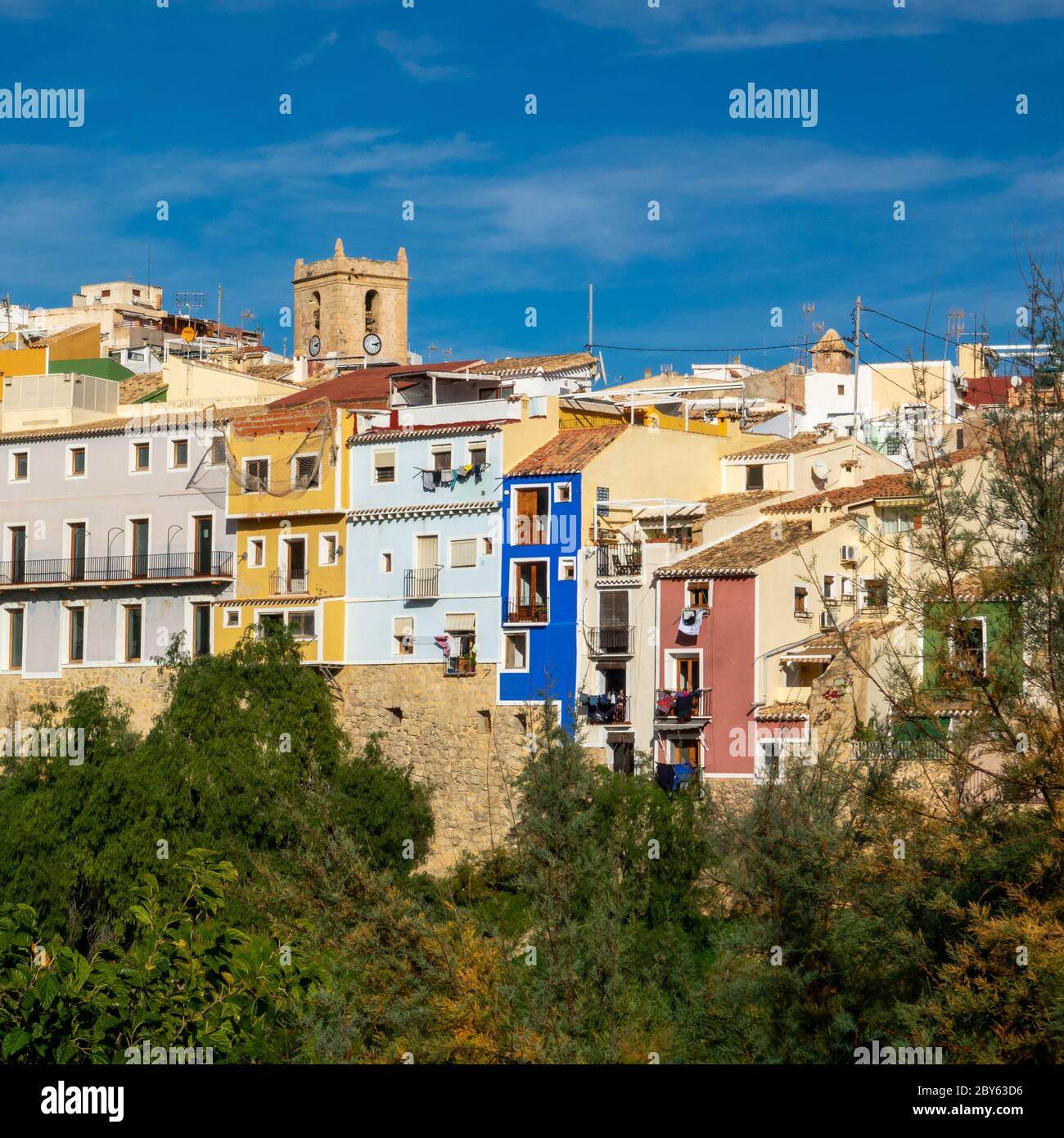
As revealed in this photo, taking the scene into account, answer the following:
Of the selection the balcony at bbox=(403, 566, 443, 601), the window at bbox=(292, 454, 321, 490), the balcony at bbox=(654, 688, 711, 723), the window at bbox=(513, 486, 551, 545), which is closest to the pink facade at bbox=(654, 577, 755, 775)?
the balcony at bbox=(654, 688, 711, 723)

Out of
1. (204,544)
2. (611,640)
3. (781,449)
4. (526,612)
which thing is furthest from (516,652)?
(204,544)

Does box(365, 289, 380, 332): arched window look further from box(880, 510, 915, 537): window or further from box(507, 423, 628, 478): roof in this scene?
box(880, 510, 915, 537): window

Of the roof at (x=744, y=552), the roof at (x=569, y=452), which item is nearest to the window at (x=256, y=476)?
the roof at (x=569, y=452)

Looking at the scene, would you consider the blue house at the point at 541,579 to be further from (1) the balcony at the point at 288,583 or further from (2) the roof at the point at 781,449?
(1) the balcony at the point at 288,583

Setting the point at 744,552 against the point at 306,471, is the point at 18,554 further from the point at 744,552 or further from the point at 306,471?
the point at 744,552

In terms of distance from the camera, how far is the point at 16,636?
53375 mm

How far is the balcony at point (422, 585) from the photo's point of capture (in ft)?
151

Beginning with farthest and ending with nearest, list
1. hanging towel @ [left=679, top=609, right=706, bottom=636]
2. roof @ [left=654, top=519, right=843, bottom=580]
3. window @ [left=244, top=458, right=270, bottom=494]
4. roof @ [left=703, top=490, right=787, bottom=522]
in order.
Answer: window @ [left=244, top=458, right=270, bottom=494] → roof @ [left=703, top=490, right=787, bottom=522] → hanging towel @ [left=679, top=609, right=706, bottom=636] → roof @ [left=654, top=519, right=843, bottom=580]

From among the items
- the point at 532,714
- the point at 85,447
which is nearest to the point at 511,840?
the point at 532,714

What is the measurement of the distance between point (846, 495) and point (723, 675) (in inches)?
219

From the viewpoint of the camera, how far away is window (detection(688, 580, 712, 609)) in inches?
1622

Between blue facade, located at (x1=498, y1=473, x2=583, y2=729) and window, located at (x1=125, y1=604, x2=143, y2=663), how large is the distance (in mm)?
11462

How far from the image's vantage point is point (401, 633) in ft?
153
